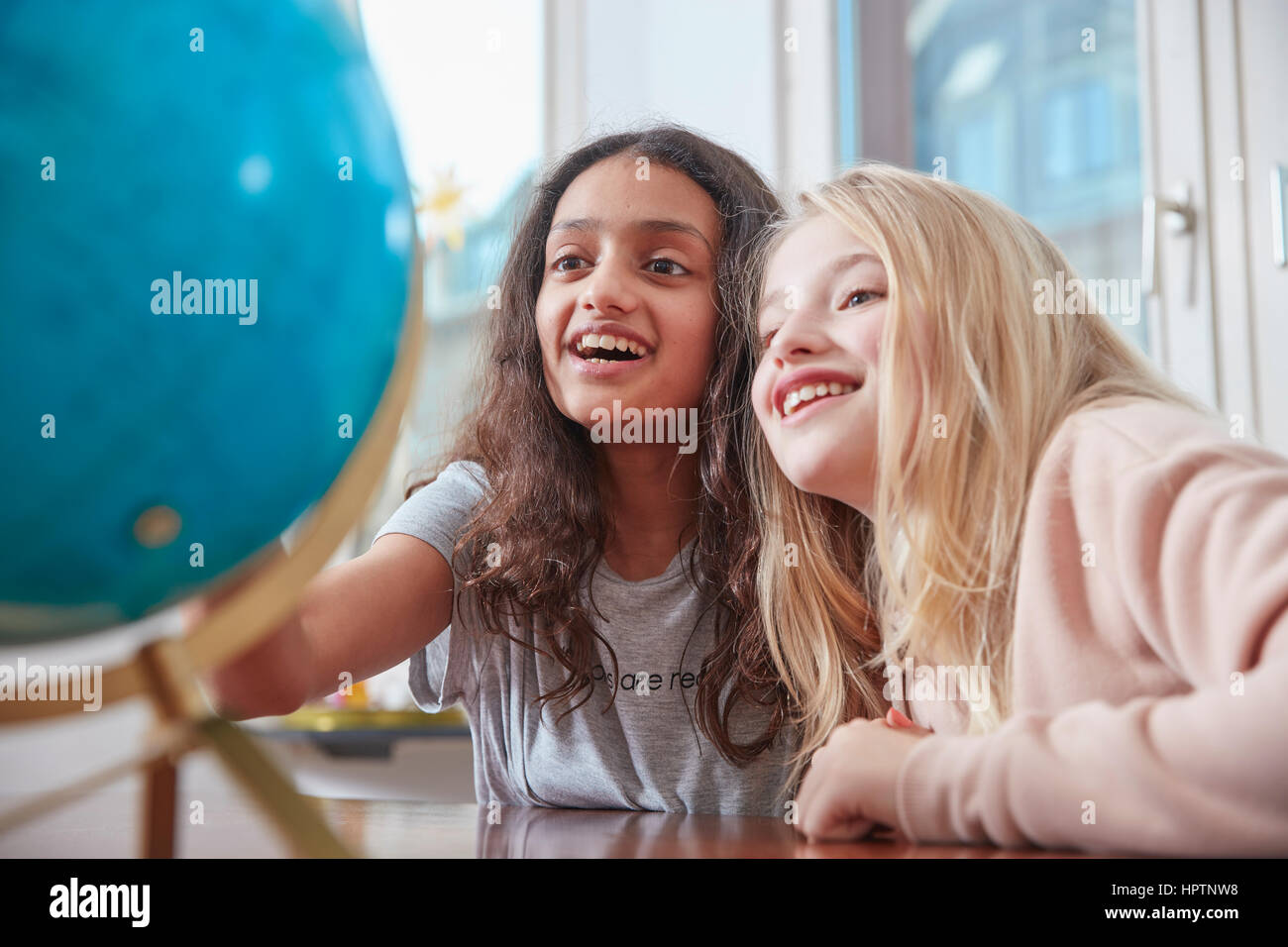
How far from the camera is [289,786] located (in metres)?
0.44

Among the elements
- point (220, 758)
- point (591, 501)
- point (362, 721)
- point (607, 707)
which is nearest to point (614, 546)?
point (591, 501)

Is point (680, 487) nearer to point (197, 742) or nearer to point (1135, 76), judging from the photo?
point (197, 742)

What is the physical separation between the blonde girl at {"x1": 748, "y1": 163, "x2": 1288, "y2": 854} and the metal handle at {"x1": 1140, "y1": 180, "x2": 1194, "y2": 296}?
0.99m

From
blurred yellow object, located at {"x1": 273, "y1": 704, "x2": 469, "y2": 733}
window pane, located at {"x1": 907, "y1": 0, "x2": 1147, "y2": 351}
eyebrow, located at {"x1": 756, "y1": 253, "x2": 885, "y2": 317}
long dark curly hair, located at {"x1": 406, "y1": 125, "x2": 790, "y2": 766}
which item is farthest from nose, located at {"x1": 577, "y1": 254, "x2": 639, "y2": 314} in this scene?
blurred yellow object, located at {"x1": 273, "y1": 704, "x2": 469, "y2": 733}

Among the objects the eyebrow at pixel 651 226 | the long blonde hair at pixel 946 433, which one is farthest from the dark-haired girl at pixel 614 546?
the long blonde hair at pixel 946 433

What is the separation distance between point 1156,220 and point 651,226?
42.0 inches

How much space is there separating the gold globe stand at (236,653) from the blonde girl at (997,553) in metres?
0.27

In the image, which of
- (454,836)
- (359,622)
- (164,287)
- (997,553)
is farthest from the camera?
(359,622)

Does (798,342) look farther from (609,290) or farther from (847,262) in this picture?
(609,290)

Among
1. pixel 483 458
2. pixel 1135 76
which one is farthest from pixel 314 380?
pixel 1135 76

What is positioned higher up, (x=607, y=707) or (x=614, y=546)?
(x=614, y=546)

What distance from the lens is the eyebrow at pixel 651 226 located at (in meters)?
1.12

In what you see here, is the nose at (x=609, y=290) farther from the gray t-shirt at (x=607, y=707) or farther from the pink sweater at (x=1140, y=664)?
the pink sweater at (x=1140, y=664)

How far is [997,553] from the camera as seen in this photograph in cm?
74
